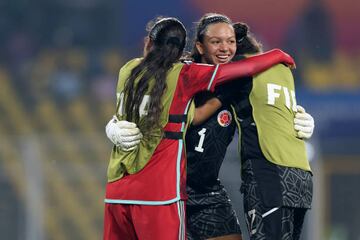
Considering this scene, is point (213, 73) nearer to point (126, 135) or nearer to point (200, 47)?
point (200, 47)

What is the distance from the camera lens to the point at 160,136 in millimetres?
4406

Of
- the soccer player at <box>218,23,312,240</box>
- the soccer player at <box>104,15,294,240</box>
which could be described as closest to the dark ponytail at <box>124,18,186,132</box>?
the soccer player at <box>104,15,294,240</box>

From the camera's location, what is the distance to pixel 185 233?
445cm

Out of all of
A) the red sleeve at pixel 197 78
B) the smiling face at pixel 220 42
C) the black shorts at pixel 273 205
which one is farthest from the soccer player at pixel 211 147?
the black shorts at pixel 273 205

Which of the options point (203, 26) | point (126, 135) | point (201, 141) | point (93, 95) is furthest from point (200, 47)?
point (93, 95)

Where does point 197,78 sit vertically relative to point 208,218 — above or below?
above

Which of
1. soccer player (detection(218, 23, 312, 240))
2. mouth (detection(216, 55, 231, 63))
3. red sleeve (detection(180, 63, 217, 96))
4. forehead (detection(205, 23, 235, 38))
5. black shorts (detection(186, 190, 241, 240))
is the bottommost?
black shorts (detection(186, 190, 241, 240))

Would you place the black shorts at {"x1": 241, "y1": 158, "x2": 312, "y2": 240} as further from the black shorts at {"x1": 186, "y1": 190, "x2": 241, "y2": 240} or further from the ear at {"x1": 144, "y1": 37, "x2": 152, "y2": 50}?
the ear at {"x1": 144, "y1": 37, "x2": 152, "y2": 50}

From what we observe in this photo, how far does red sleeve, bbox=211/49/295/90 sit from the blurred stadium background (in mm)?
4783

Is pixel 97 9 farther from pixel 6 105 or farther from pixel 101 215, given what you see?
pixel 101 215

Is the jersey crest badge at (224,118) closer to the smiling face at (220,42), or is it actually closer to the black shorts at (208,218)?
the smiling face at (220,42)

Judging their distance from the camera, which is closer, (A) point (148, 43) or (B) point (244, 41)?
(A) point (148, 43)

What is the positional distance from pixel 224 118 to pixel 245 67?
296 mm

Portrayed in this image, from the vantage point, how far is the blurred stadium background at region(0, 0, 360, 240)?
31.7 feet
